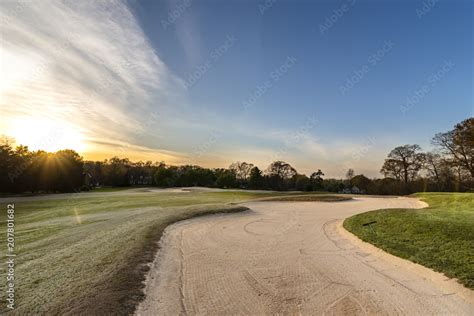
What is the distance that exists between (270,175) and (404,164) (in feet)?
100

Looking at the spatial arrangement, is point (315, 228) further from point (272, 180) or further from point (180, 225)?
point (272, 180)

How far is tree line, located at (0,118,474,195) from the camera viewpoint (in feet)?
133

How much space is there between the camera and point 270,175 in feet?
236

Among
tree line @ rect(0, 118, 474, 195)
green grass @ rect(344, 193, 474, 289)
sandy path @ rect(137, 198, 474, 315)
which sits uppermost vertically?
tree line @ rect(0, 118, 474, 195)

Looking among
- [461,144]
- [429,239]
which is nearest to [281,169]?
[461,144]

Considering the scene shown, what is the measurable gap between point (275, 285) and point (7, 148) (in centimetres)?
5103

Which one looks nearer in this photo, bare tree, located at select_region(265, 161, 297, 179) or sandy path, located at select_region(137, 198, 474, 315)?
sandy path, located at select_region(137, 198, 474, 315)

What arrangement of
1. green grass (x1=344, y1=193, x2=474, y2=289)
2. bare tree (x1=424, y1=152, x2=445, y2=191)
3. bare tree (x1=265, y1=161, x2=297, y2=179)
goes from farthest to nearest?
bare tree (x1=265, y1=161, x2=297, y2=179) → bare tree (x1=424, y1=152, x2=445, y2=191) → green grass (x1=344, y1=193, x2=474, y2=289)

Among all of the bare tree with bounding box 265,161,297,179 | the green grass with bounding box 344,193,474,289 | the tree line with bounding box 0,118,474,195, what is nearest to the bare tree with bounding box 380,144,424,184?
A: the tree line with bounding box 0,118,474,195

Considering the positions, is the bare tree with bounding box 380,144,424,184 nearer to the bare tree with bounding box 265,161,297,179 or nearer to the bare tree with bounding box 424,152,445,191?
the bare tree with bounding box 424,152,445,191

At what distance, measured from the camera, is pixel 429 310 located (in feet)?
17.2

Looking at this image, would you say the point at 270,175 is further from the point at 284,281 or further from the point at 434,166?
the point at 284,281

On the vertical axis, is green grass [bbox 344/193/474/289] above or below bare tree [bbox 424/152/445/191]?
below

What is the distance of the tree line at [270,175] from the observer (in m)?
40.6
